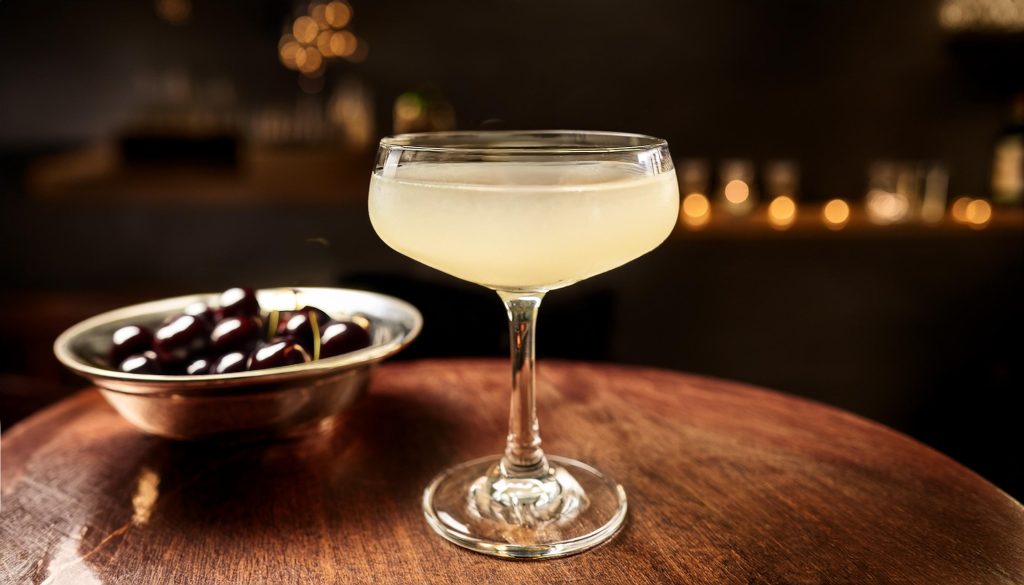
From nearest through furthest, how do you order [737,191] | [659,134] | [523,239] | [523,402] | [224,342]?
[523,239] < [523,402] < [224,342] < [737,191] < [659,134]

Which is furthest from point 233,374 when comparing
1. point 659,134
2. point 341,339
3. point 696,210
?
point 659,134

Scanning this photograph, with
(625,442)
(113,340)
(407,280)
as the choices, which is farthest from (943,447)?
(113,340)

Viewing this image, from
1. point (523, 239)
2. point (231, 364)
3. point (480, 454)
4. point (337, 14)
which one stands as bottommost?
point (480, 454)

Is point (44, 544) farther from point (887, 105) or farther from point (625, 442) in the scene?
point (887, 105)

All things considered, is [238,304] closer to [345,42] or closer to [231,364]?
[231,364]

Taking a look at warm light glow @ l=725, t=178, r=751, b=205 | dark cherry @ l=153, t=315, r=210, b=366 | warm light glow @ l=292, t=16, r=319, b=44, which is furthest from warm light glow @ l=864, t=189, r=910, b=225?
dark cherry @ l=153, t=315, r=210, b=366

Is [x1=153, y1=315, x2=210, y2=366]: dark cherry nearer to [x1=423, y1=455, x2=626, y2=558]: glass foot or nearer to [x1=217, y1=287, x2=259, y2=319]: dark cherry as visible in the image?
[x1=217, y1=287, x2=259, y2=319]: dark cherry
